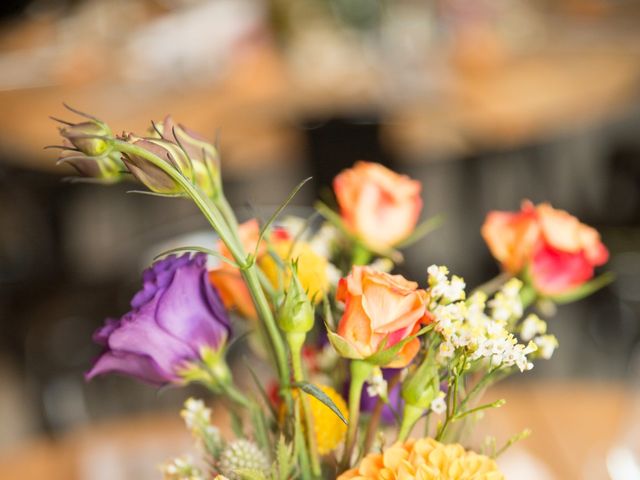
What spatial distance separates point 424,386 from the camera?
18.9 inches

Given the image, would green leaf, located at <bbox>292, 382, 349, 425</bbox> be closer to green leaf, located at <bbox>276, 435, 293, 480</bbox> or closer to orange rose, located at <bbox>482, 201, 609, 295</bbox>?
green leaf, located at <bbox>276, 435, 293, 480</bbox>

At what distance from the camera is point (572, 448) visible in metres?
1.03

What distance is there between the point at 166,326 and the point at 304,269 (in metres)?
0.11

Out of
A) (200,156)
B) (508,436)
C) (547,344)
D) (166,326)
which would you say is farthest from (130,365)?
(508,436)

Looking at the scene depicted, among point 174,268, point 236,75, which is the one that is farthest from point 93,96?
point 174,268

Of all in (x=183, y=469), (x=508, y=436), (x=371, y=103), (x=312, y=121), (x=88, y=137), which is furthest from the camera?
(x=371, y=103)

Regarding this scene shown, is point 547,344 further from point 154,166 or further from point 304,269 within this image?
point 154,166

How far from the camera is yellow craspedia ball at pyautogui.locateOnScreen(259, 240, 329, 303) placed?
A: 546mm

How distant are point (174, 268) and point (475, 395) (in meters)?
0.20

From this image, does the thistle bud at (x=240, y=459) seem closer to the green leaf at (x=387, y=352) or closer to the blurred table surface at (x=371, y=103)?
the green leaf at (x=387, y=352)

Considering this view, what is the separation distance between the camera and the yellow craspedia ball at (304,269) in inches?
21.5

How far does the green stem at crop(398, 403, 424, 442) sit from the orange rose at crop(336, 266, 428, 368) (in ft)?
0.19

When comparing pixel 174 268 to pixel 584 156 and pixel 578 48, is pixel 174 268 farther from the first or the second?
pixel 584 156

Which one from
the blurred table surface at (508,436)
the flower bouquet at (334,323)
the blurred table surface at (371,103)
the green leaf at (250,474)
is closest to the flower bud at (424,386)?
the flower bouquet at (334,323)
